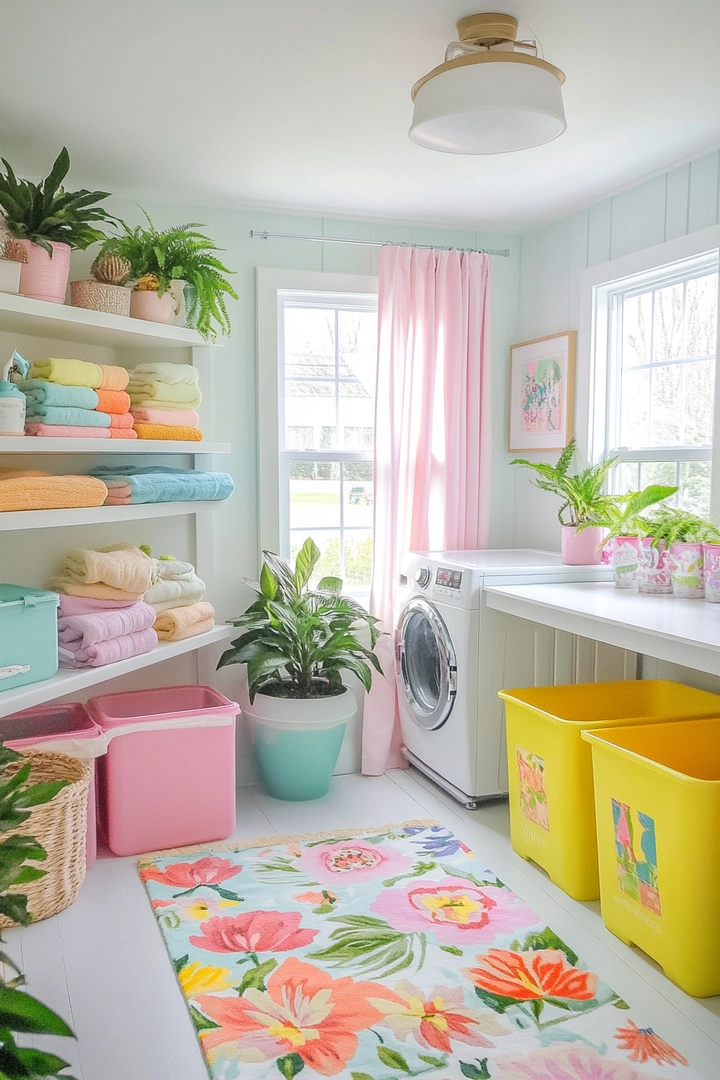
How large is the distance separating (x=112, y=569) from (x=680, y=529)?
5.94ft

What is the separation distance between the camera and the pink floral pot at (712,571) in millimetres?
2631

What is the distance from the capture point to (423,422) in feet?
12.0

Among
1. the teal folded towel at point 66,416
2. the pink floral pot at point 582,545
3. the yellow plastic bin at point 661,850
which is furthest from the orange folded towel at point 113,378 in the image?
the yellow plastic bin at point 661,850

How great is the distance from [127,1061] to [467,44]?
239 centimetres

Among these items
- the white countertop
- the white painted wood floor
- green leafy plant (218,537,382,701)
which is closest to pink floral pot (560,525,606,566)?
the white countertop

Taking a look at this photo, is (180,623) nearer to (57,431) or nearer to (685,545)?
(57,431)

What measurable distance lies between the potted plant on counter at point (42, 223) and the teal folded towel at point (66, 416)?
33 centimetres

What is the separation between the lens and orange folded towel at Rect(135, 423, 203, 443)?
116 inches

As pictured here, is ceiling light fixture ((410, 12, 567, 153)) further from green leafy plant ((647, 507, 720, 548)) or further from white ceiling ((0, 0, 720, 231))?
green leafy plant ((647, 507, 720, 548))

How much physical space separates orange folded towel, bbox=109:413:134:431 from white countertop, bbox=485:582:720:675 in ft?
4.36

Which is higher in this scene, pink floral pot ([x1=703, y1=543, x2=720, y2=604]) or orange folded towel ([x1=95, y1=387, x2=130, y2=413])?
orange folded towel ([x1=95, y1=387, x2=130, y2=413])

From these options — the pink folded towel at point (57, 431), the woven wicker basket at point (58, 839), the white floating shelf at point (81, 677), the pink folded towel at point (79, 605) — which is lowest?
the woven wicker basket at point (58, 839)

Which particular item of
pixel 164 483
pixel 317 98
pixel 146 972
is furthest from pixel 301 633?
pixel 317 98

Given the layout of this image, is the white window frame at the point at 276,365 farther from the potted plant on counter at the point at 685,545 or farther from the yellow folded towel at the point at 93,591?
the potted plant on counter at the point at 685,545
